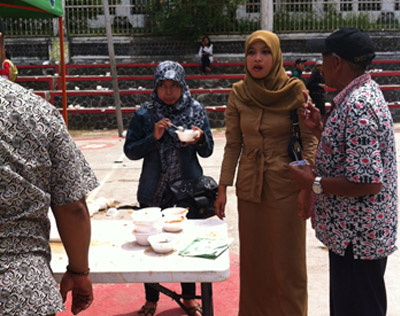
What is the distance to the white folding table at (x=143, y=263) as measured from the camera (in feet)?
7.49

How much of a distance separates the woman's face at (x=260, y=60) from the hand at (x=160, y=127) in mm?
638

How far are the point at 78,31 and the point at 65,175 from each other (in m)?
16.5

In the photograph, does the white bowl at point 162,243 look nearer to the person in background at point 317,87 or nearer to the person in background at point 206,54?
the person in background at point 317,87

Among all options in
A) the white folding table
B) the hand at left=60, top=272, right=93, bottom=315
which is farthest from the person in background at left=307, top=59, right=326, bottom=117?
the hand at left=60, top=272, right=93, bottom=315

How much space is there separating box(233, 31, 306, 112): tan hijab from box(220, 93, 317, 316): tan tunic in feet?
0.19

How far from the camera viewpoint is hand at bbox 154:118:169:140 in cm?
329

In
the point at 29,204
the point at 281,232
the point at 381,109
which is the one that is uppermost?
the point at 381,109

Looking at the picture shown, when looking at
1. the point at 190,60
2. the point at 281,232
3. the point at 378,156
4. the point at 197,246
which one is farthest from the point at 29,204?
the point at 190,60

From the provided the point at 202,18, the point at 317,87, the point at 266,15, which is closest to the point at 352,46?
the point at 317,87

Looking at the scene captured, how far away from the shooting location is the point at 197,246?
2547 mm

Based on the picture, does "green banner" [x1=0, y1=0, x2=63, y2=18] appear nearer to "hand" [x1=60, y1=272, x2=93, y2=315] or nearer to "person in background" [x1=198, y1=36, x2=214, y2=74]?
"hand" [x1=60, y1=272, x2=93, y2=315]

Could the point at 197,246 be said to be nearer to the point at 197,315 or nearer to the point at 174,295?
the point at 174,295

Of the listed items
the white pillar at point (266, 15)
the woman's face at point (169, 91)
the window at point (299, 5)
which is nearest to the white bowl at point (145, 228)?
the woman's face at point (169, 91)

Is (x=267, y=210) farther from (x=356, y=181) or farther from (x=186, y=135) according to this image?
(x=356, y=181)
